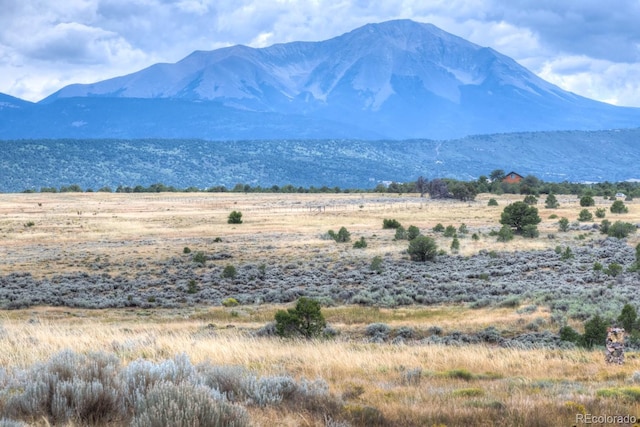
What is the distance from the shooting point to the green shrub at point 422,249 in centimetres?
3469

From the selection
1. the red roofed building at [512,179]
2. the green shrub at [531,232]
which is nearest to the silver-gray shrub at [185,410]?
the green shrub at [531,232]

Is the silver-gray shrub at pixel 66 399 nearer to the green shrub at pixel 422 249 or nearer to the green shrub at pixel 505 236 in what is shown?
the green shrub at pixel 422 249

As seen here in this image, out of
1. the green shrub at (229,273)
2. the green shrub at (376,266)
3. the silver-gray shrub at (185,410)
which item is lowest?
the green shrub at (229,273)

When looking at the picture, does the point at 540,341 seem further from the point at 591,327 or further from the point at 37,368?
the point at 37,368

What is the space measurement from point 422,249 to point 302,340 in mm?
22550

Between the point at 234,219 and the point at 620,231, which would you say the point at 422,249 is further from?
the point at 234,219

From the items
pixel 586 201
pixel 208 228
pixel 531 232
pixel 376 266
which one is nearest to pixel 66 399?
pixel 376 266

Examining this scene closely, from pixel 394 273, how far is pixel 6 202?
8182 cm

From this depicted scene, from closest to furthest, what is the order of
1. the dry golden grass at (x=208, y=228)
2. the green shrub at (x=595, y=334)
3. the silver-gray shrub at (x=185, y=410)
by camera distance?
the silver-gray shrub at (x=185, y=410) < the green shrub at (x=595, y=334) < the dry golden grass at (x=208, y=228)

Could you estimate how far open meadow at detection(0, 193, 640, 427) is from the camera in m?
6.07

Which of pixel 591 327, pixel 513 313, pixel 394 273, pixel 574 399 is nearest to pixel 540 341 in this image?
pixel 591 327

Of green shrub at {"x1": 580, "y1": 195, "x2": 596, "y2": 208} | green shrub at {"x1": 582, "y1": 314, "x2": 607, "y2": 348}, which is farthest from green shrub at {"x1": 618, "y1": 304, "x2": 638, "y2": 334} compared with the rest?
green shrub at {"x1": 580, "y1": 195, "x2": 596, "y2": 208}

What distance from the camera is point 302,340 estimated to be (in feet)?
43.9

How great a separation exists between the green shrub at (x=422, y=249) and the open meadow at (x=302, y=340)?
1.08 meters
